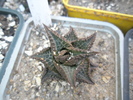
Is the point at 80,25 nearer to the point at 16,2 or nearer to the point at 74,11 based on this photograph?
the point at 74,11

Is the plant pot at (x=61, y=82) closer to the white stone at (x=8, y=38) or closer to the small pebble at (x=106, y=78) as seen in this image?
the small pebble at (x=106, y=78)

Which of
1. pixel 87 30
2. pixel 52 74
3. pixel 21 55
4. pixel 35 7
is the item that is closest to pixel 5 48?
pixel 21 55

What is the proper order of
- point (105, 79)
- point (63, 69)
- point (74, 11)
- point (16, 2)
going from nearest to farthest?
point (63, 69) → point (105, 79) → point (74, 11) → point (16, 2)

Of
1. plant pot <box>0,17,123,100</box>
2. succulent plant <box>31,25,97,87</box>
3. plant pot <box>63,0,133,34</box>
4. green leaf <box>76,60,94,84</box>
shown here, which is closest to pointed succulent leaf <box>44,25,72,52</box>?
succulent plant <box>31,25,97,87</box>

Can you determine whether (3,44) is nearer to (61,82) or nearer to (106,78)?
(61,82)

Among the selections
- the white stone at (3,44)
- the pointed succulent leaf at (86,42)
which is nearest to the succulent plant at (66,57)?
the pointed succulent leaf at (86,42)

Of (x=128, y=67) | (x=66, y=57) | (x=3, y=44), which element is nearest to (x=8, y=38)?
(x=3, y=44)

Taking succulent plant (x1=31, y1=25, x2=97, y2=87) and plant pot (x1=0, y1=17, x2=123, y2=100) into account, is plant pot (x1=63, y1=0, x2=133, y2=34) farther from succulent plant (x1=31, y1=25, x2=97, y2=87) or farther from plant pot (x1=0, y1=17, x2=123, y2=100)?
succulent plant (x1=31, y1=25, x2=97, y2=87)
